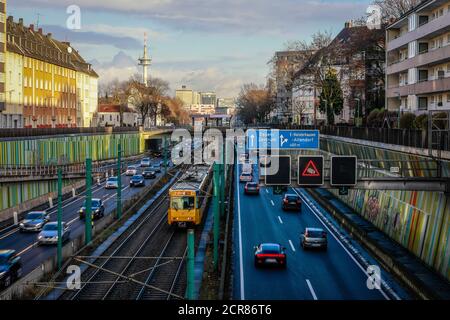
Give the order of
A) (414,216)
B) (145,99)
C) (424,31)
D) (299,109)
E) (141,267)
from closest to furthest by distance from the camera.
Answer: (141,267) < (414,216) < (424,31) < (299,109) < (145,99)

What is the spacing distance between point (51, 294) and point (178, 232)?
16090 millimetres

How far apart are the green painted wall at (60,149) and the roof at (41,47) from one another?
15.5m

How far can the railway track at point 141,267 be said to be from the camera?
23.2 metres

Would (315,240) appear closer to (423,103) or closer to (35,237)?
(35,237)

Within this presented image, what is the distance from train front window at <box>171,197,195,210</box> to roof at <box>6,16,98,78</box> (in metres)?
46.1

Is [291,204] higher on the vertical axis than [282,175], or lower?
lower

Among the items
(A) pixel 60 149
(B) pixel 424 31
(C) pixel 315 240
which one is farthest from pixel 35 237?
(B) pixel 424 31

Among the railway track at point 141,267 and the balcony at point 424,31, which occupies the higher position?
the balcony at point 424,31

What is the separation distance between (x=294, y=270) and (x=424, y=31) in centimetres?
2935

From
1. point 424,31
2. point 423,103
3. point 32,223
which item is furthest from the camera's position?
point 423,103

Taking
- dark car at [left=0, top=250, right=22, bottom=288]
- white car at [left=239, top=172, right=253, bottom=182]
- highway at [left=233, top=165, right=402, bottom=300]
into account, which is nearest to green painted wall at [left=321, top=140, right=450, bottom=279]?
highway at [left=233, top=165, right=402, bottom=300]

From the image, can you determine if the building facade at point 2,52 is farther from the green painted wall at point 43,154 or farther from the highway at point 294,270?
the highway at point 294,270

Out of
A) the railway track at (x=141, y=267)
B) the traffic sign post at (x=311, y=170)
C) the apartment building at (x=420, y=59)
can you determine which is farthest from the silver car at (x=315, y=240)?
the apartment building at (x=420, y=59)

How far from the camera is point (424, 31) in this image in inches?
1925
